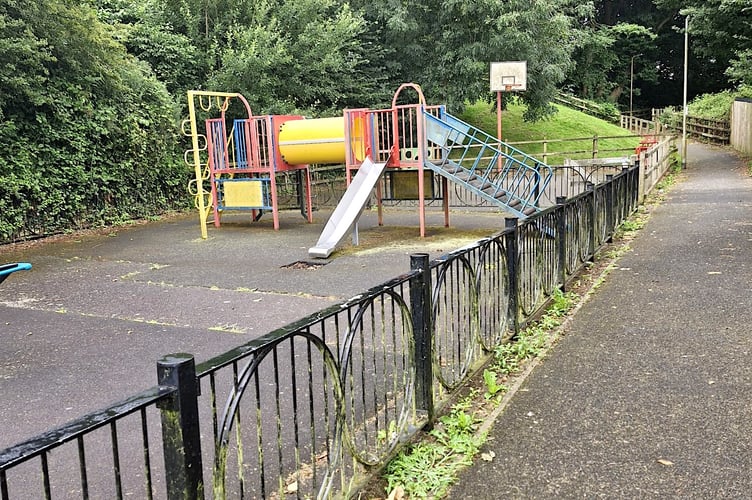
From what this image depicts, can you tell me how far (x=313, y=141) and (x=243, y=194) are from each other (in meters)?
2.02

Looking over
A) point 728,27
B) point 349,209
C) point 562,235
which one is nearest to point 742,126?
point 728,27

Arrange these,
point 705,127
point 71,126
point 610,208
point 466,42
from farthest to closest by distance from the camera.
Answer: point 705,127, point 466,42, point 71,126, point 610,208

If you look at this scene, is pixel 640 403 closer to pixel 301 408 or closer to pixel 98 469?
pixel 301 408

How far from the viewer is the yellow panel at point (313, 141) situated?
13594 millimetres

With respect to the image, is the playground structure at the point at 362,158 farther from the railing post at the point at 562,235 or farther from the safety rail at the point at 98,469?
the safety rail at the point at 98,469

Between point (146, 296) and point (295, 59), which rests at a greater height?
point (295, 59)

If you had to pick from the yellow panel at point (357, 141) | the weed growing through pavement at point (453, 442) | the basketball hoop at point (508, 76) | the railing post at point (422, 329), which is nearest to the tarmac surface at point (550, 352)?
the weed growing through pavement at point (453, 442)

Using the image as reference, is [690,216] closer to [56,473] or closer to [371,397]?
[371,397]

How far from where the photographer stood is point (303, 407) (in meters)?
4.32

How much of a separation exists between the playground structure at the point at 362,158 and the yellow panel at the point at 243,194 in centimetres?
2

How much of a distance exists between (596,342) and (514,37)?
2049cm

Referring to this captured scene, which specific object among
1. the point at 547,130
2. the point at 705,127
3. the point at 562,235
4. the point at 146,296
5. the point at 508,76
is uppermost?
the point at 508,76

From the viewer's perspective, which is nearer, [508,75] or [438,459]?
[438,459]

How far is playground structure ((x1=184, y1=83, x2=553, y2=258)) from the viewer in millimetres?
11727
